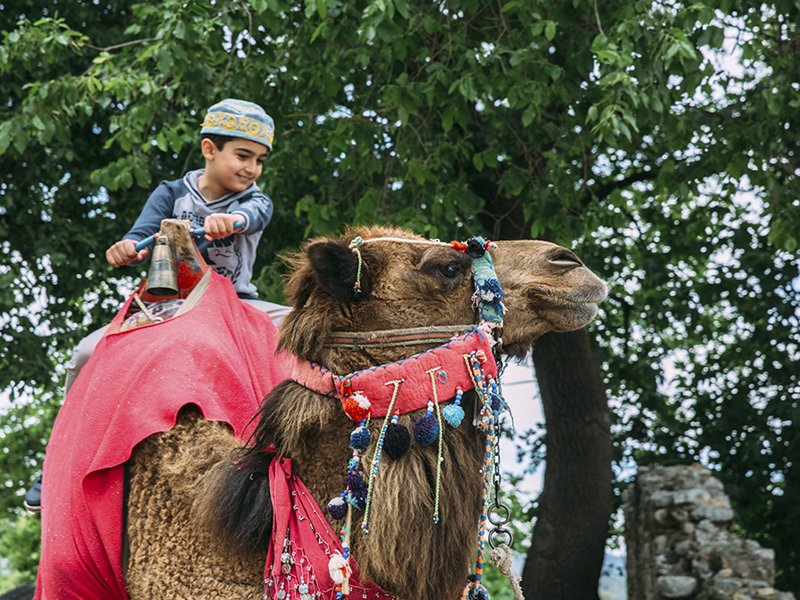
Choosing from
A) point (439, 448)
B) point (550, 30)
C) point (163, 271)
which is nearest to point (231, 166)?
point (163, 271)

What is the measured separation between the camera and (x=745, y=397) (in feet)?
36.9

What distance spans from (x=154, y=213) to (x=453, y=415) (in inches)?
73.1

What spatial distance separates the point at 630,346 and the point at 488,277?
943 centimetres

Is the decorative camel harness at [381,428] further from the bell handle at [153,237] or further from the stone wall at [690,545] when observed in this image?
the stone wall at [690,545]

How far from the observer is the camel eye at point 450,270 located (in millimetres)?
3240

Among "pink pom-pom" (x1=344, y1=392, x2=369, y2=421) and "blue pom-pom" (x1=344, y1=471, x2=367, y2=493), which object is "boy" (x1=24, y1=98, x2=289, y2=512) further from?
"blue pom-pom" (x1=344, y1=471, x2=367, y2=493)

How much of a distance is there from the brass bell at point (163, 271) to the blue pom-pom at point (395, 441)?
3.83 ft

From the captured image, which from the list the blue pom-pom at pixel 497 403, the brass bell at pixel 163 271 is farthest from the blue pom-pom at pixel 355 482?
the brass bell at pixel 163 271

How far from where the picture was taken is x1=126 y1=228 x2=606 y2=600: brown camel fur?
297 centimetres

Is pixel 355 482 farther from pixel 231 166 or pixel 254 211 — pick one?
pixel 231 166

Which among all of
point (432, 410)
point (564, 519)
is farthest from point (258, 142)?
point (564, 519)

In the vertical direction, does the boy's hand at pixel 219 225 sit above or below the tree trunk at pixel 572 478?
below

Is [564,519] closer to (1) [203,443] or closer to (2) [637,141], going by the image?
(2) [637,141]

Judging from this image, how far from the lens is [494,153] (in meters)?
8.48
